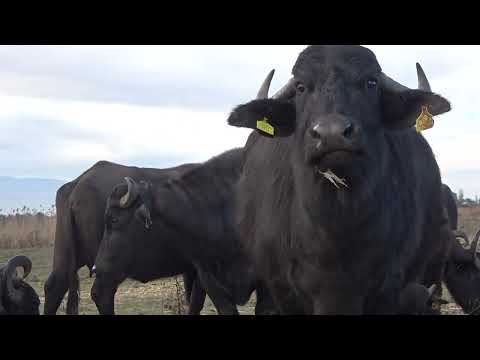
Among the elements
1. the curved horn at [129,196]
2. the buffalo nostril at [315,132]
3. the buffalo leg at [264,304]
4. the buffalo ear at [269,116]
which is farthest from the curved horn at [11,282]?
the buffalo nostril at [315,132]

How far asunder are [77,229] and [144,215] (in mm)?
2305

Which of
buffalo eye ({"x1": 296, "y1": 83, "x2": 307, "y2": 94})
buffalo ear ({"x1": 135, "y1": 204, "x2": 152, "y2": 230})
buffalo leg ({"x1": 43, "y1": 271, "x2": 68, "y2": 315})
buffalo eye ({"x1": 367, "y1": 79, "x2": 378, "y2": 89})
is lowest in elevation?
buffalo leg ({"x1": 43, "y1": 271, "x2": 68, "y2": 315})

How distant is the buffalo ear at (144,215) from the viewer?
9.75 meters

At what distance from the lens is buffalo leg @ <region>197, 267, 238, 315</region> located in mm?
8891

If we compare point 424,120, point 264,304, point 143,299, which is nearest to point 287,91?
point 424,120

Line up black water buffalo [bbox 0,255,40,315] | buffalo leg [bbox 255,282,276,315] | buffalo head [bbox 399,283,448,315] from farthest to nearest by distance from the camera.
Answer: black water buffalo [bbox 0,255,40,315] < buffalo leg [bbox 255,282,276,315] < buffalo head [bbox 399,283,448,315]

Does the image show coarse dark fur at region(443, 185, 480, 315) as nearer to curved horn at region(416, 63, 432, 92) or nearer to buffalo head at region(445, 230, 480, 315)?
buffalo head at region(445, 230, 480, 315)

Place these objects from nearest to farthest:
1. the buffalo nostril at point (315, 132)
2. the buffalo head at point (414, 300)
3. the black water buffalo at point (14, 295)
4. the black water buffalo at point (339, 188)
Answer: the buffalo nostril at point (315, 132)
the black water buffalo at point (339, 188)
the buffalo head at point (414, 300)
the black water buffalo at point (14, 295)

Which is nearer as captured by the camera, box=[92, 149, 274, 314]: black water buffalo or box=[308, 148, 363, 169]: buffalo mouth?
box=[308, 148, 363, 169]: buffalo mouth

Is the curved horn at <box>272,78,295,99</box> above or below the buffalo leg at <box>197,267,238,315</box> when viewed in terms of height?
above

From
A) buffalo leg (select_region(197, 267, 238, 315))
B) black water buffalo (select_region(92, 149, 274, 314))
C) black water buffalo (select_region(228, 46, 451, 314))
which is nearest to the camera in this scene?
black water buffalo (select_region(228, 46, 451, 314))

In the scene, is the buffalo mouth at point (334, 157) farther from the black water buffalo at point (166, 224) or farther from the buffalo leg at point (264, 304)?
the black water buffalo at point (166, 224)

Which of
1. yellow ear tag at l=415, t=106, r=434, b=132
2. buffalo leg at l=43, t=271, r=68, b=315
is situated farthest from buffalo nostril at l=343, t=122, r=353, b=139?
buffalo leg at l=43, t=271, r=68, b=315
